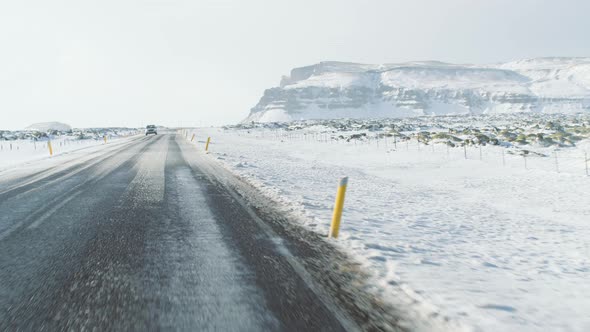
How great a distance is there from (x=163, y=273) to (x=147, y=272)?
178 millimetres

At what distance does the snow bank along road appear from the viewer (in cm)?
308

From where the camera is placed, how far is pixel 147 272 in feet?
13.3

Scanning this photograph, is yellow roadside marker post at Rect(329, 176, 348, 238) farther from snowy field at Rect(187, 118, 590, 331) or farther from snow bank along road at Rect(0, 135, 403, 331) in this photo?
snow bank along road at Rect(0, 135, 403, 331)

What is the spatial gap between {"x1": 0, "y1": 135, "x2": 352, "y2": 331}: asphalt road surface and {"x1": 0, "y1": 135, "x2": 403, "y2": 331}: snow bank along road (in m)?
0.01

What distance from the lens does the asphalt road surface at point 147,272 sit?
3061 millimetres

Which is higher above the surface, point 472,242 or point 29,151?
point 29,151

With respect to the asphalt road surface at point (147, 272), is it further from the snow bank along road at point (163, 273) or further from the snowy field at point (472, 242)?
the snowy field at point (472, 242)

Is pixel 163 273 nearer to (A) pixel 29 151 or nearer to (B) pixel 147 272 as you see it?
(B) pixel 147 272

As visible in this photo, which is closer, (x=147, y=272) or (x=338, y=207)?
(x=147, y=272)

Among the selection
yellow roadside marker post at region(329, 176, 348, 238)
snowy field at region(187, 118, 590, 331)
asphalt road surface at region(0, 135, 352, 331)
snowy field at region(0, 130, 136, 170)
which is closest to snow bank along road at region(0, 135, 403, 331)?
asphalt road surface at region(0, 135, 352, 331)

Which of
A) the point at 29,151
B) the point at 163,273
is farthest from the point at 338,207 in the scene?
the point at 29,151

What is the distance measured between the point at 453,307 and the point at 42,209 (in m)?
7.48

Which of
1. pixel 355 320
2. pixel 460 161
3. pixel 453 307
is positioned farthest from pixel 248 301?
pixel 460 161

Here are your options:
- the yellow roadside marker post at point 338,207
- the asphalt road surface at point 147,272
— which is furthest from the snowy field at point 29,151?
the yellow roadside marker post at point 338,207
